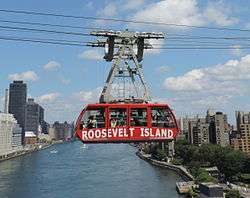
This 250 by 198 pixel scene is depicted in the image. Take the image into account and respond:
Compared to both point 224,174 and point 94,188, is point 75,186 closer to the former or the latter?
point 94,188

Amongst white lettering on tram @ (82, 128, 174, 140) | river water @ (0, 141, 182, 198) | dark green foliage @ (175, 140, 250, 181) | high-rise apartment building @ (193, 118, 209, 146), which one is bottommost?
river water @ (0, 141, 182, 198)

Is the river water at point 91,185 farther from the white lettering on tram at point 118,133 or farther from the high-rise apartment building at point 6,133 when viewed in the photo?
the high-rise apartment building at point 6,133

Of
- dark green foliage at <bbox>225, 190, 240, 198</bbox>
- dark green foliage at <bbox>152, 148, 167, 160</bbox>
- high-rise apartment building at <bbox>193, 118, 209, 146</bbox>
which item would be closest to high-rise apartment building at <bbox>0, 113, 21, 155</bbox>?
dark green foliage at <bbox>152, 148, 167, 160</bbox>

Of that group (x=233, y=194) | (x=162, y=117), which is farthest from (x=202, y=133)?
(x=162, y=117)

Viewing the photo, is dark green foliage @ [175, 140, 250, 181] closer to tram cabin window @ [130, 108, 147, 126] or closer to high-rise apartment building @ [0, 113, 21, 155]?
tram cabin window @ [130, 108, 147, 126]

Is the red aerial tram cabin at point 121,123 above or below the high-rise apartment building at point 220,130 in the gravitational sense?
below

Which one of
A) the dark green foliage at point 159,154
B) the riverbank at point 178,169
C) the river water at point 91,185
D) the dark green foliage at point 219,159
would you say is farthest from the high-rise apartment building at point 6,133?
the dark green foliage at point 219,159

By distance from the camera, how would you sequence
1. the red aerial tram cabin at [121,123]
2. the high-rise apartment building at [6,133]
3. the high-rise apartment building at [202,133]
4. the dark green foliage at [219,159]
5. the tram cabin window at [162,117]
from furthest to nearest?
the high-rise apartment building at [6,133], the high-rise apartment building at [202,133], the dark green foliage at [219,159], the tram cabin window at [162,117], the red aerial tram cabin at [121,123]
